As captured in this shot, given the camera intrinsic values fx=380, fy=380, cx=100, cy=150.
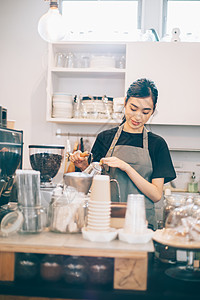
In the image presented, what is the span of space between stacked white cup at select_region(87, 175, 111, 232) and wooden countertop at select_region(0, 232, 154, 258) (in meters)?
0.07

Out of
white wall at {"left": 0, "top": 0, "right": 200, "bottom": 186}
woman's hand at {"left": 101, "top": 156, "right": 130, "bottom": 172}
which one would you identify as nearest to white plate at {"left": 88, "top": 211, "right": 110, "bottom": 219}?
woman's hand at {"left": 101, "top": 156, "right": 130, "bottom": 172}

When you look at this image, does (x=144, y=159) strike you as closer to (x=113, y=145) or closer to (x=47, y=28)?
(x=113, y=145)

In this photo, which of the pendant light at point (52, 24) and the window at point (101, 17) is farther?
Result: the window at point (101, 17)

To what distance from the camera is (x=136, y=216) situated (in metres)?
1.46

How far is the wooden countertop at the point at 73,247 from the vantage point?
4.47 feet

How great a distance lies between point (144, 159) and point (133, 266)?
109 cm

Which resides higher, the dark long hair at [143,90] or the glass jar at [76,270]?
the dark long hair at [143,90]

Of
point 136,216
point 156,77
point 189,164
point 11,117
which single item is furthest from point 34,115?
point 136,216

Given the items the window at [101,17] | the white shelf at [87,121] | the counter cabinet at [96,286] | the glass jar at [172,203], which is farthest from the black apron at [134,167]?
the window at [101,17]

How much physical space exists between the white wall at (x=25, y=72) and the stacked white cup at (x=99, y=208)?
243 cm

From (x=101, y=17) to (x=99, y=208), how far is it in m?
3.11

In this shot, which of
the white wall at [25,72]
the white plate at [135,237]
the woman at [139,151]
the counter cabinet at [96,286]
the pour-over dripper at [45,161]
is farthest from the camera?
the white wall at [25,72]

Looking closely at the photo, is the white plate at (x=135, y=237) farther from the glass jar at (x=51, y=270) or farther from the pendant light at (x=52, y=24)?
the pendant light at (x=52, y=24)

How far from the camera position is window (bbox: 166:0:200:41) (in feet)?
13.2
